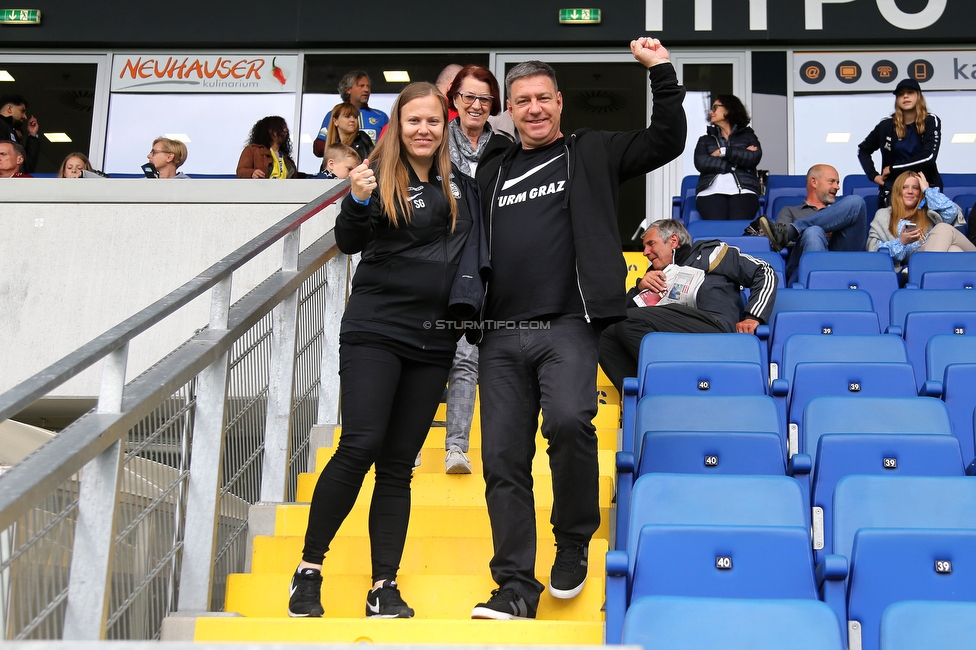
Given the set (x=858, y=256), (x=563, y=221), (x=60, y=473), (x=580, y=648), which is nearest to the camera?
(x=580, y=648)

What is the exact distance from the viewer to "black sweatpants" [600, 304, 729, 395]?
16.2 ft

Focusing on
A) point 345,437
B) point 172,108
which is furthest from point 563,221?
point 172,108

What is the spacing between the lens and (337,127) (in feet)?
21.3

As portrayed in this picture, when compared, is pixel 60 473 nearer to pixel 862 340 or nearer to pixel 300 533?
pixel 300 533

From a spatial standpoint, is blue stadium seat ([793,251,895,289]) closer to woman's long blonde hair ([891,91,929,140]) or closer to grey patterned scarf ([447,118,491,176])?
woman's long blonde hair ([891,91,929,140])

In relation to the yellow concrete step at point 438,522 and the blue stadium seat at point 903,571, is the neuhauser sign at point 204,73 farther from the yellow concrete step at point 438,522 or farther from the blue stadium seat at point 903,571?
the blue stadium seat at point 903,571

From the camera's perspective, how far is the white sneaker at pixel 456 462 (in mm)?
3666

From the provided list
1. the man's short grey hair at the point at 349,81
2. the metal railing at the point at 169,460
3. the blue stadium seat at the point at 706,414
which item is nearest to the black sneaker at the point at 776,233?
the man's short grey hair at the point at 349,81

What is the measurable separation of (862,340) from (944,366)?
1.18ft

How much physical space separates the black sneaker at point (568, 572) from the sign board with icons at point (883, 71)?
287 inches

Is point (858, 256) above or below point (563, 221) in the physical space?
above

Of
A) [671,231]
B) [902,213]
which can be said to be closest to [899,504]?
[671,231]

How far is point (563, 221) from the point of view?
3.03 m

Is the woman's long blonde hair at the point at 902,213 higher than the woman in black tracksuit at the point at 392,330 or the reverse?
higher
